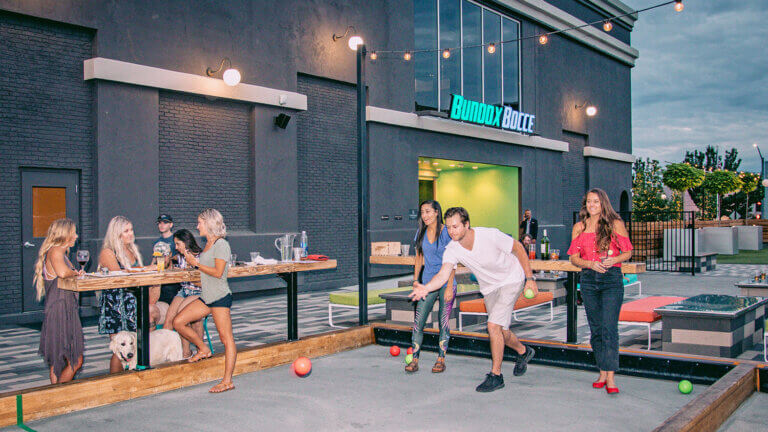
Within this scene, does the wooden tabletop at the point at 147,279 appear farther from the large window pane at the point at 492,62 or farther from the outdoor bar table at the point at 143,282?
the large window pane at the point at 492,62

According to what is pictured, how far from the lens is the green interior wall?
71.7 feet

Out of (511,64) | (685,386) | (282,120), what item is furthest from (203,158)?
(511,64)

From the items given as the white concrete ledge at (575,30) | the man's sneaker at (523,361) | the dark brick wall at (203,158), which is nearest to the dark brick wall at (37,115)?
the dark brick wall at (203,158)

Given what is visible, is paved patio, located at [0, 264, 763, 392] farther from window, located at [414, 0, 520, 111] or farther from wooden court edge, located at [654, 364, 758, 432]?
window, located at [414, 0, 520, 111]

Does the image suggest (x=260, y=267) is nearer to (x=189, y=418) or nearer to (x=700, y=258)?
(x=189, y=418)

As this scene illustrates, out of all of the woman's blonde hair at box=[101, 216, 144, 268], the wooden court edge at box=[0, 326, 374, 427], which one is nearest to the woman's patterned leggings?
the wooden court edge at box=[0, 326, 374, 427]

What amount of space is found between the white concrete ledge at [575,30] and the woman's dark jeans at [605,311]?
1652 cm

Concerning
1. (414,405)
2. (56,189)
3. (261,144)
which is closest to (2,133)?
(56,189)

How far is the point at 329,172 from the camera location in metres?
15.2

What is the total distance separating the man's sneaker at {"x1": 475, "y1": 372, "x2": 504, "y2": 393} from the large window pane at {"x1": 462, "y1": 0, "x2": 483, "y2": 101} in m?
14.8

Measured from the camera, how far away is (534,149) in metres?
22.2

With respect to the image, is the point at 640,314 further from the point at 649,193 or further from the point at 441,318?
the point at 649,193

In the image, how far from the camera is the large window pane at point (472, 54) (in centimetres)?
1934

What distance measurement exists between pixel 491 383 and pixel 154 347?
3079 millimetres
